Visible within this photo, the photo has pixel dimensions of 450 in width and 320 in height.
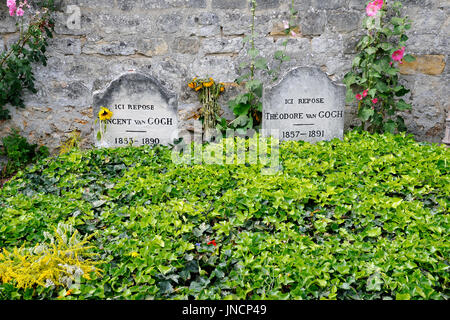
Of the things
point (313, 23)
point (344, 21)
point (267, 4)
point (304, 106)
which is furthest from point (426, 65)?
point (267, 4)

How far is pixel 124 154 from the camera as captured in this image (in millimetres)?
3268

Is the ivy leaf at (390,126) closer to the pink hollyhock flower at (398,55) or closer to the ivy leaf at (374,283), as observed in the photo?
the pink hollyhock flower at (398,55)

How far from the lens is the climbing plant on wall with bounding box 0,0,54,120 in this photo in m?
4.23

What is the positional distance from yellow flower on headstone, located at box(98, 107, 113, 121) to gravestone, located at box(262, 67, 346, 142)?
1527mm

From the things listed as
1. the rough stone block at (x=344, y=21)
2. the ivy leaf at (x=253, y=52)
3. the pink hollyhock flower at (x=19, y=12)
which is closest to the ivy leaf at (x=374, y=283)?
the ivy leaf at (x=253, y=52)

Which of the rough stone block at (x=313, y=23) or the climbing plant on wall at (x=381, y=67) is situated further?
the rough stone block at (x=313, y=23)

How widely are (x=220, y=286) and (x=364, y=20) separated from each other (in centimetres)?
374

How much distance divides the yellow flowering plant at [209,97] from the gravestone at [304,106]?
959 mm

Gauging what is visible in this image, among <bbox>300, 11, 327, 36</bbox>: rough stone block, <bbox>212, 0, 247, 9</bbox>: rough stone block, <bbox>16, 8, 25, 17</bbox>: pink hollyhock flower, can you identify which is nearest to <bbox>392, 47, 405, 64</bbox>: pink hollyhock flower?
<bbox>300, 11, 327, 36</bbox>: rough stone block

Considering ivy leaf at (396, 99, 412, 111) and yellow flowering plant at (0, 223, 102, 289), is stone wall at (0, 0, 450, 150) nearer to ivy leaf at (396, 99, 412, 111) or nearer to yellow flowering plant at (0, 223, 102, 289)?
ivy leaf at (396, 99, 412, 111)

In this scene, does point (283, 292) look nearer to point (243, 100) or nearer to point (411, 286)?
point (411, 286)

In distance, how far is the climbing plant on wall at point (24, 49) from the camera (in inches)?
167

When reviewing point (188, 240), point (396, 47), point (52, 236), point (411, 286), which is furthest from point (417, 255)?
point (396, 47)
